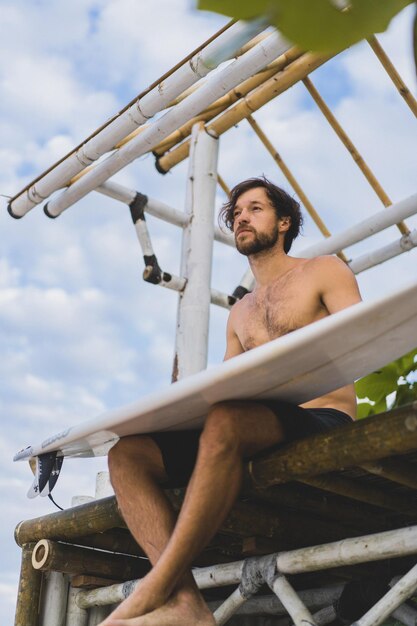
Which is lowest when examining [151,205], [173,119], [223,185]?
[173,119]

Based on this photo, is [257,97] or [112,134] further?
[257,97]

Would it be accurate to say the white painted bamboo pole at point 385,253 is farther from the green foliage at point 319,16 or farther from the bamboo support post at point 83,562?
the green foliage at point 319,16

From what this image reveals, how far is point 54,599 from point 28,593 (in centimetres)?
8

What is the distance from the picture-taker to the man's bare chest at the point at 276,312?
1.90 meters

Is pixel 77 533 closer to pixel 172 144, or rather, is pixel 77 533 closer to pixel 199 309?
pixel 199 309

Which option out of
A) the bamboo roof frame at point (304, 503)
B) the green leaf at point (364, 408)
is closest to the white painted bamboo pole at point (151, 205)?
the green leaf at point (364, 408)

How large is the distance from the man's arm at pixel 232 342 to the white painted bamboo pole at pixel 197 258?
1.44m

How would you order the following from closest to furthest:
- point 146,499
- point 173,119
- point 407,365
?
1. point 146,499
2. point 407,365
3. point 173,119

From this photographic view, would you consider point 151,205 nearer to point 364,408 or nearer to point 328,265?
point 364,408

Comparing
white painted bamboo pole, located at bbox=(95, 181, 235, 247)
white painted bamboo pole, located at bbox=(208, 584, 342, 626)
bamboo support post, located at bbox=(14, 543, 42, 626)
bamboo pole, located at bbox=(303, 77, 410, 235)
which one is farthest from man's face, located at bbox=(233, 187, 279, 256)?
bamboo pole, located at bbox=(303, 77, 410, 235)

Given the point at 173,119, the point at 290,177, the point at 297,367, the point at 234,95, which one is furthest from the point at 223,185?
the point at 297,367

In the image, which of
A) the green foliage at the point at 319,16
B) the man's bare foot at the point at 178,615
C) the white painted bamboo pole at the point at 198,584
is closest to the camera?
the green foliage at the point at 319,16

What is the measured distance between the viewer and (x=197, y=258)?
3.79 metres

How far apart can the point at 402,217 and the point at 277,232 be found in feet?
5.91
